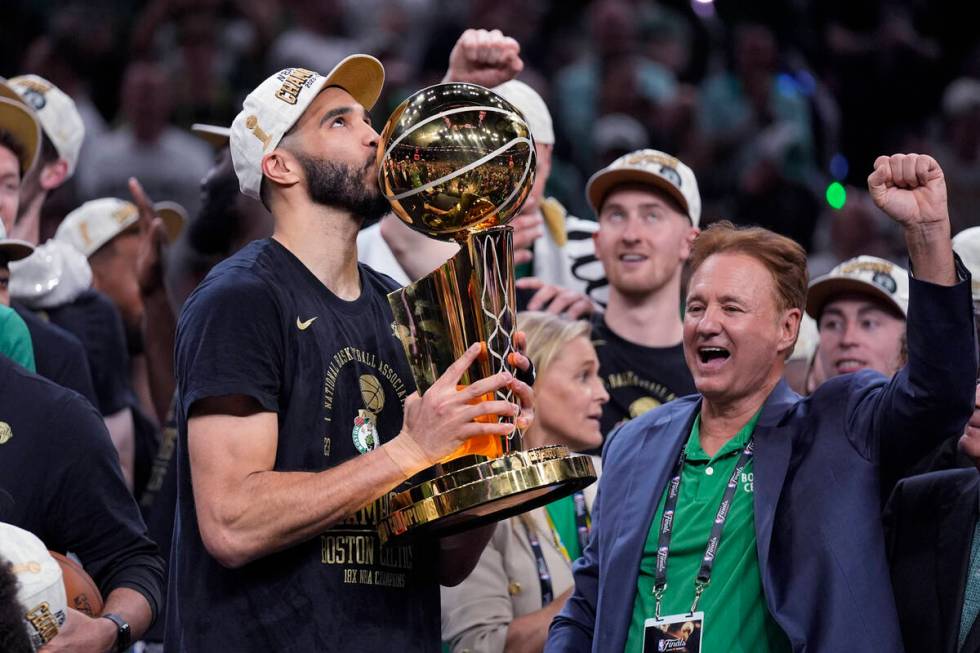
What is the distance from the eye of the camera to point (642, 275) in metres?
5.73

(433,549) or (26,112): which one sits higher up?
(26,112)

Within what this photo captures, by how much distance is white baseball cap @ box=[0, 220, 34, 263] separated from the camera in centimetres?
434

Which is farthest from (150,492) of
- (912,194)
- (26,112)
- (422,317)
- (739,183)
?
(739,183)

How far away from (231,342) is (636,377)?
2.46 meters

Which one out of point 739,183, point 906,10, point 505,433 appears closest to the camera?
point 505,433

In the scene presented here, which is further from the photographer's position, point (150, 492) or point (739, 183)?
point (739, 183)

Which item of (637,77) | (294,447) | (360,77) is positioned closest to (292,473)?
(294,447)

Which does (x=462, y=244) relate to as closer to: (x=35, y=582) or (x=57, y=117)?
(x=35, y=582)

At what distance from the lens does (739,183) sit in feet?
33.5

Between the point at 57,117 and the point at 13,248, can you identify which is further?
the point at 57,117

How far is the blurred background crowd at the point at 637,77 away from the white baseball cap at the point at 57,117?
299 centimetres

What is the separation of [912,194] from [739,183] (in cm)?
685

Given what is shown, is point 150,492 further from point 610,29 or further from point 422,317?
point 610,29

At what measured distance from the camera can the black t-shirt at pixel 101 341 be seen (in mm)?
5723
